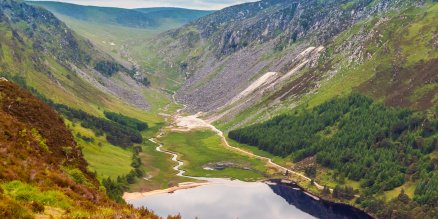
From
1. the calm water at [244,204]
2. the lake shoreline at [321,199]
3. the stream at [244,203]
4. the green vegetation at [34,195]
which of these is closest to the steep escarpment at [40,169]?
the green vegetation at [34,195]

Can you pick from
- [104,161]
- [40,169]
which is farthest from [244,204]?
[40,169]

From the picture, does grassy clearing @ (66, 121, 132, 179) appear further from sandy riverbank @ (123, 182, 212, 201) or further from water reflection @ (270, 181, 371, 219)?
water reflection @ (270, 181, 371, 219)

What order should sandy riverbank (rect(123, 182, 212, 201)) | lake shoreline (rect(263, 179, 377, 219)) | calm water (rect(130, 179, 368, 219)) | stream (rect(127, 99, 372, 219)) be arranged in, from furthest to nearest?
lake shoreline (rect(263, 179, 377, 219)) → sandy riverbank (rect(123, 182, 212, 201)) → stream (rect(127, 99, 372, 219)) → calm water (rect(130, 179, 368, 219))

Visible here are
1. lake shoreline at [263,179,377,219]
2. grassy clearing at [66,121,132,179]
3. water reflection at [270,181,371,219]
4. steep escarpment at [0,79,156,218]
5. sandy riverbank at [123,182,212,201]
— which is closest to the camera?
steep escarpment at [0,79,156,218]

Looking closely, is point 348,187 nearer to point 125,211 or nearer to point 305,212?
point 305,212

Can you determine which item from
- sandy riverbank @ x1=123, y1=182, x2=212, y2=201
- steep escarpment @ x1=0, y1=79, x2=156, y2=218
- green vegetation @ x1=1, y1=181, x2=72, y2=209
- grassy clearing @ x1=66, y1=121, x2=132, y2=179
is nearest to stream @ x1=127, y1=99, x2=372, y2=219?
sandy riverbank @ x1=123, y1=182, x2=212, y2=201

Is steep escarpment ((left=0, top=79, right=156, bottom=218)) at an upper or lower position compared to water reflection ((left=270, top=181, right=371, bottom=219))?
upper

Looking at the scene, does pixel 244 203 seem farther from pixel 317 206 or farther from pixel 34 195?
pixel 34 195
